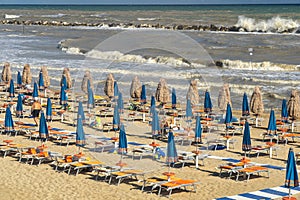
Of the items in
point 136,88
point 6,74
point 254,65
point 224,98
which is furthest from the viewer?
point 254,65

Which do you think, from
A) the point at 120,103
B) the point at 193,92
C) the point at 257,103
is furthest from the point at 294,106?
the point at 120,103

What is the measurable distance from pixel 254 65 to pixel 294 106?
63.8ft

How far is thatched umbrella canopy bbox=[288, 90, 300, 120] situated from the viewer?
19.7m

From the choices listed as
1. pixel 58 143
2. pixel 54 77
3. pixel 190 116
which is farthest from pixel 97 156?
pixel 54 77

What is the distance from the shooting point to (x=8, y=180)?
568 inches

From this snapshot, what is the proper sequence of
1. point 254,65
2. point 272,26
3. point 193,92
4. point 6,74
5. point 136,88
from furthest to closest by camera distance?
point 272,26 < point 254,65 < point 6,74 < point 136,88 < point 193,92

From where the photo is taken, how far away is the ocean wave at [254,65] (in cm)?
3778

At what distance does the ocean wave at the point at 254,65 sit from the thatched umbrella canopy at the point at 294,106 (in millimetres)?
17981

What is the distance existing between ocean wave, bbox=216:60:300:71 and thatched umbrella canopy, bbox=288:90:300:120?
59.0 feet

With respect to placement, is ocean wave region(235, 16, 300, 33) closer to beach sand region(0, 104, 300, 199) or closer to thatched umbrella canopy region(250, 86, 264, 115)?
thatched umbrella canopy region(250, 86, 264, 115)

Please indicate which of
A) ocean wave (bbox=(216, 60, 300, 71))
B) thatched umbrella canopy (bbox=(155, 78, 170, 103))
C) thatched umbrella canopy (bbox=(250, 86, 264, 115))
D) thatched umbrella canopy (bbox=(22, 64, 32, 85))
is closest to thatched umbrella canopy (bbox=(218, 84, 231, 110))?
thatched umbrella canopy (bbox=(250, 86, 264, 115))

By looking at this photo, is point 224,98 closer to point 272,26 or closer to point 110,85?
point 110,85

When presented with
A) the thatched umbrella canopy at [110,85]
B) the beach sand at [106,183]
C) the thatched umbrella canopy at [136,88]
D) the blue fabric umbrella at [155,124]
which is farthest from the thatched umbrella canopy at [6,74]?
the blue fabric umbrella at [155,124]

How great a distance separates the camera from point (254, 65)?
39.0 meters
